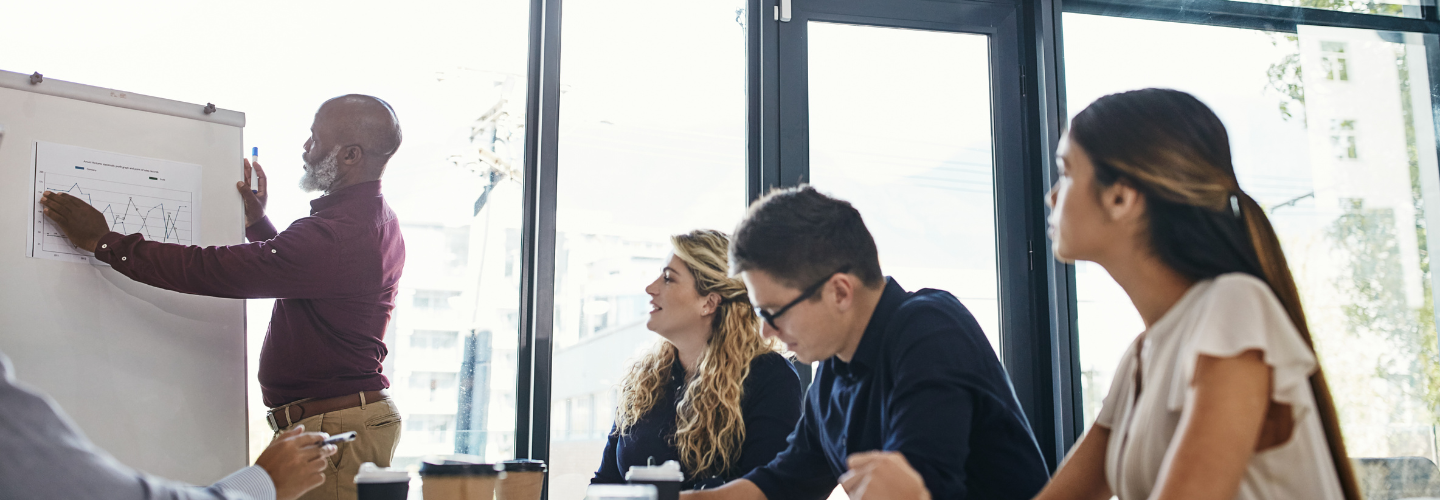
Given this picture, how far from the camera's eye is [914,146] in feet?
10.7

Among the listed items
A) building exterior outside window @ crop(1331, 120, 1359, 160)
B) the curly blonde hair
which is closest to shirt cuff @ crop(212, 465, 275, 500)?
the curly blonde hair

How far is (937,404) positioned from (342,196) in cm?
152

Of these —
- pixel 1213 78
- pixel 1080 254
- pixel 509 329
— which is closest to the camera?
pixel 1080 254

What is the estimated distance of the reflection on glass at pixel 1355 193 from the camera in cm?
270

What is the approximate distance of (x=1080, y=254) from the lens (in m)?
1.18

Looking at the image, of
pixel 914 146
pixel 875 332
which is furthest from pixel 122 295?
pixel 914 146

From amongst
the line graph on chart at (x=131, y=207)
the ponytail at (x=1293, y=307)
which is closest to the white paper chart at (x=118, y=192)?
the line graph on chart at (x=131, y=207)

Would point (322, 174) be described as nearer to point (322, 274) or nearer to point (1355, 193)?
point (322, 274)

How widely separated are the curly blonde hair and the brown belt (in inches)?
23.1

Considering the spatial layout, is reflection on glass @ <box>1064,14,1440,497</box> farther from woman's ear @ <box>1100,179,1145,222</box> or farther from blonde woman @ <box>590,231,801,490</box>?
woman's ear @ <box>1100,179,1145,222</box>

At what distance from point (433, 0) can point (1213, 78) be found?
2377 mm

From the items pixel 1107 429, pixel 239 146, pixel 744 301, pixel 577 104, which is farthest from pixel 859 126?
pixel 1107 429

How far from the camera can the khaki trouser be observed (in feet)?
6.92

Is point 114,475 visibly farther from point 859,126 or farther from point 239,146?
point 859,126
